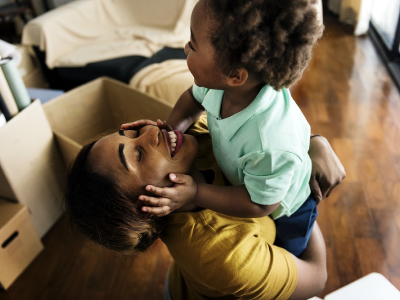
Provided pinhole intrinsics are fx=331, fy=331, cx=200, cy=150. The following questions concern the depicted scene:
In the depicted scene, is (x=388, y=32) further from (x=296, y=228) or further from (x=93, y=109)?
(x=296, y=228)

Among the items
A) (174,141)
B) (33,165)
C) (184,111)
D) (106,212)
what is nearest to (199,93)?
(184,111)

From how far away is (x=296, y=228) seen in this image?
89 centimetres

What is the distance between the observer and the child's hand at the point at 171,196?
2.27 ft

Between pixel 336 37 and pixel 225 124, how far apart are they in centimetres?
334

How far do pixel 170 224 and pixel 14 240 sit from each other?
102cm

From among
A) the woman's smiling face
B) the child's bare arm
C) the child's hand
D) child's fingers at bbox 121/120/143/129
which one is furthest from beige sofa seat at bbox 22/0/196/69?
the child's hand

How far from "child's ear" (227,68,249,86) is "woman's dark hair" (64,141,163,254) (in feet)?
1.07

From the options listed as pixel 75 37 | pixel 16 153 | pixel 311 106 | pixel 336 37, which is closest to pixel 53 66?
pixel 75 37

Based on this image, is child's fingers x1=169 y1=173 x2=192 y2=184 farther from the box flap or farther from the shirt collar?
the box flap

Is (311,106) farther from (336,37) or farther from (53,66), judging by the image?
(53,66)

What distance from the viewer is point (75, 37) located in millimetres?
2703

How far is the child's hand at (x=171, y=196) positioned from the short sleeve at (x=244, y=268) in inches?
4.4

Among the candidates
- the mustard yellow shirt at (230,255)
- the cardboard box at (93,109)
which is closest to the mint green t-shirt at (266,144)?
the mustard yellow shirt at (230,255)

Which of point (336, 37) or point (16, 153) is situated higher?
point (16, 153)
